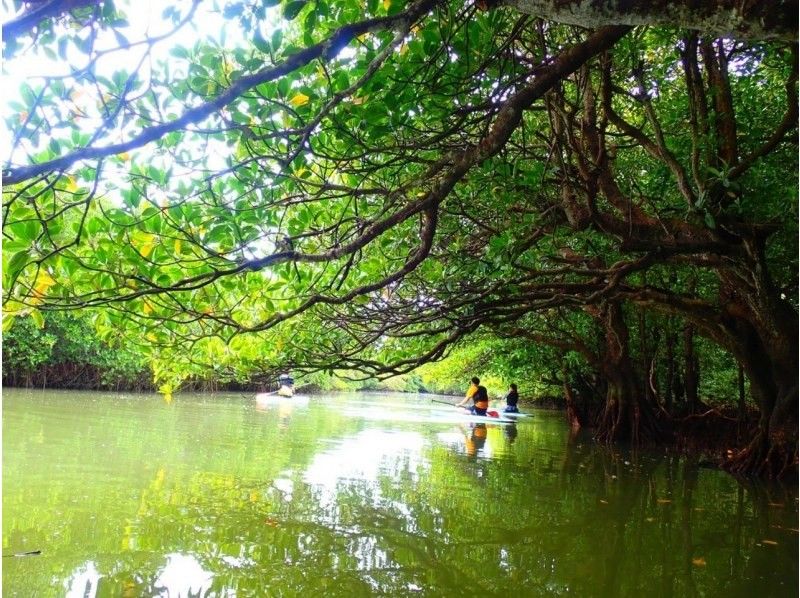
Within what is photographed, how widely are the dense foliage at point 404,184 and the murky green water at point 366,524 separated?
1.24 meters

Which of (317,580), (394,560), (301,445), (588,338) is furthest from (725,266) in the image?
(588,338)

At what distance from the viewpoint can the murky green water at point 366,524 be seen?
3242 millimetres

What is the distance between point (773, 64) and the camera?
4.80 metres

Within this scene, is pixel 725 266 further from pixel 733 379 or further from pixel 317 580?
pixel 733 379

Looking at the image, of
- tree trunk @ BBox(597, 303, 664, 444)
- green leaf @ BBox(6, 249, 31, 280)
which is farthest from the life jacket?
green leaf @ BBox(6, 249, 31, 280)

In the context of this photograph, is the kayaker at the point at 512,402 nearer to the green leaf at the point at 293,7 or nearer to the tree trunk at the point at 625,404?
the tree trunk at the point at 625,404

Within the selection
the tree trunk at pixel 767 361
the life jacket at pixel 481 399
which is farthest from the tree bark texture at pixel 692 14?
the life jacket at pixel 481 399

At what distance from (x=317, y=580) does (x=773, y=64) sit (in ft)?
16.9

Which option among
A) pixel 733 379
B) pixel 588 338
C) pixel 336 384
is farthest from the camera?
pixel 336 384

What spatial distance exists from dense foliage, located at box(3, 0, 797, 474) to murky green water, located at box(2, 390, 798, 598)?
1235 millimetres

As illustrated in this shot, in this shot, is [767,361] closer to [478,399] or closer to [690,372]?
[690,372]

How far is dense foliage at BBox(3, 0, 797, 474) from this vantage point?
8.70ft

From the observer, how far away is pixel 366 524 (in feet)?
14.1

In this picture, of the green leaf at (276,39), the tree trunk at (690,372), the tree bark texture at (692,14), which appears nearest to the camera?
the tree bark texture at (692,14)
